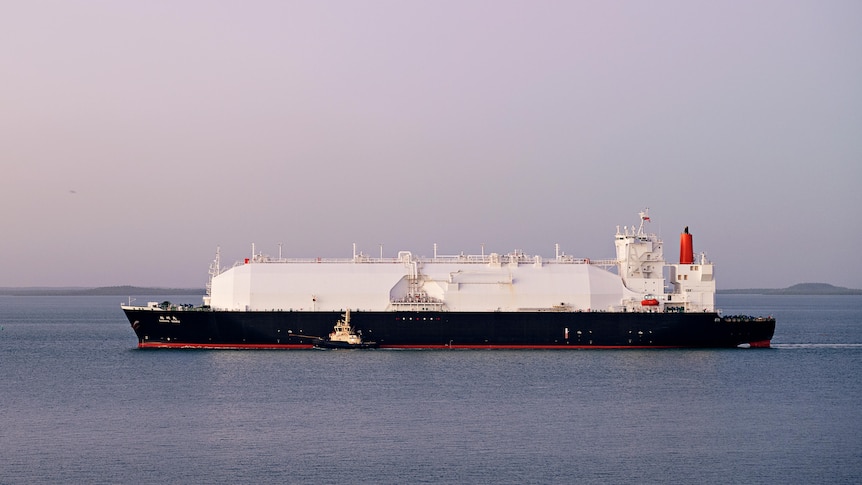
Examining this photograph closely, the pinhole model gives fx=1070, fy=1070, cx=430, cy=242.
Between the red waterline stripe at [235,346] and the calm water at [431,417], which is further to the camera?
→ the red waterline stripe at [235,346]

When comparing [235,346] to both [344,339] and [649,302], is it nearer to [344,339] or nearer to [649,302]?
[344,339]

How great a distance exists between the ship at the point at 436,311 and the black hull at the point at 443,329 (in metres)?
0.06

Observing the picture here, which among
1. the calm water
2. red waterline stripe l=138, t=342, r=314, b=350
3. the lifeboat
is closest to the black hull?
red waterline stripe l=138, t=342, r=314, b=350

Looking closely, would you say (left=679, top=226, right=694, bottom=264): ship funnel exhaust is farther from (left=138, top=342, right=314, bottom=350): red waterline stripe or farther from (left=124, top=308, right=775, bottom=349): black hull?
(left=138, top=342, right=314, bottom=350): red waterline stripe

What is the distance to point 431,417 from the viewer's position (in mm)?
41312

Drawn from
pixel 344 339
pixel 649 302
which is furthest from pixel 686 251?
pixel 344 339

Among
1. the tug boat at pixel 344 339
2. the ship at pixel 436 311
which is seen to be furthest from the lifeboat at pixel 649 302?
the tug boat at pixel 344 339

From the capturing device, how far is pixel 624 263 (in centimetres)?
7012

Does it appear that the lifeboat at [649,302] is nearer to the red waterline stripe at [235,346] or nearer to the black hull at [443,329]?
the black hull at [443,329]

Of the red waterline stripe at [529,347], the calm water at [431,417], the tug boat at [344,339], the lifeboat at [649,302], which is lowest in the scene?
the calm water at [431,417]

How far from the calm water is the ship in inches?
78.4

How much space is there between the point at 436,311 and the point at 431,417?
24.5 meters

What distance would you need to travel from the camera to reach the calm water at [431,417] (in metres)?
32.9

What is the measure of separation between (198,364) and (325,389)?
482 inches
